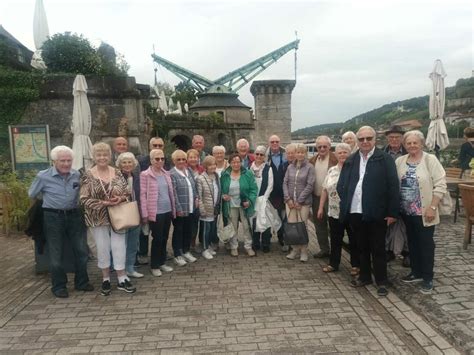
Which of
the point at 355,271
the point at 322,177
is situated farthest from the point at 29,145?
the point at 355,271

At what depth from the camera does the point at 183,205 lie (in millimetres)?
5371

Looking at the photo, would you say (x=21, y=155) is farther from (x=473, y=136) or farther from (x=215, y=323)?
(x=473, y=136)

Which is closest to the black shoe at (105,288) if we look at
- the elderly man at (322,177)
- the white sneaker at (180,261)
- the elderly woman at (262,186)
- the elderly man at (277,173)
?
the white sneaker at (180,261)

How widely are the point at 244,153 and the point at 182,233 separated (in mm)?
1718

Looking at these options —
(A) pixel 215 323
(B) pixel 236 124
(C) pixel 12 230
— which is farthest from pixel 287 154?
(B) pixel 236 124

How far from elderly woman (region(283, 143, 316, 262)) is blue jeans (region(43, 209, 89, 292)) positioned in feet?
9.32

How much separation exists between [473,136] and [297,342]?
691 cm

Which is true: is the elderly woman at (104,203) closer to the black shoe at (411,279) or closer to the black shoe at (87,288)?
the black shoe at (87,288)

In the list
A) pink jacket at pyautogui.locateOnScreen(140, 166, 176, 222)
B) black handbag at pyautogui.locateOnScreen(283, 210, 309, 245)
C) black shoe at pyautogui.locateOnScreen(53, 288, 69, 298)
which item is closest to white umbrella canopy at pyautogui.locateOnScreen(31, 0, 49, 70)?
pink jacket at pyautogui.locateOnScreen(140, 166, 176, 222)

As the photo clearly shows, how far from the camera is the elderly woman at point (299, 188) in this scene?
5.41 metres

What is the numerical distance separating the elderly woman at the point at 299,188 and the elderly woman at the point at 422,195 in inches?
54.5

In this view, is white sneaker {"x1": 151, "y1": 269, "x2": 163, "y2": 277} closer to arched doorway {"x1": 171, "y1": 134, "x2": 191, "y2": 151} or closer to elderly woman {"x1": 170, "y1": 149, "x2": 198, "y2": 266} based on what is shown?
elderly woman {"x1": 170, "y1": 149, "x2": 198, "y2": 266}

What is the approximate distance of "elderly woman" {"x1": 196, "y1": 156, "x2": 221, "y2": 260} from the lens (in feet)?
18.8

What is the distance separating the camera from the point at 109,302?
168 inches
